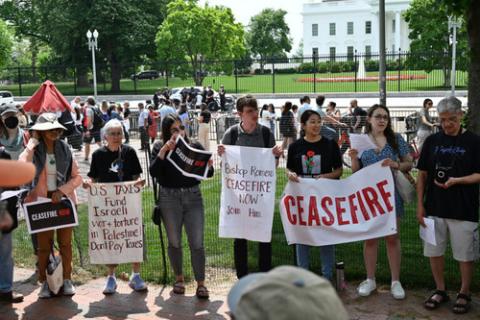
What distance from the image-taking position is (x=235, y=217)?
23.1ft

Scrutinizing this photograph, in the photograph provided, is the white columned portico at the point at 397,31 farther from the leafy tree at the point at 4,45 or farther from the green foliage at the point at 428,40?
the leafy tree at the point at 4,45

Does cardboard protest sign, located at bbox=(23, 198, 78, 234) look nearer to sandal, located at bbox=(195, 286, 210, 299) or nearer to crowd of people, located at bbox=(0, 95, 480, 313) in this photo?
crowd of people, located at bbox=(0, 95, 480, 313)

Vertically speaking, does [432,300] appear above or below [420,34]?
below

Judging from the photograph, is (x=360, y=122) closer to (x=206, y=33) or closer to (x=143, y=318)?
(x=143, y=318)

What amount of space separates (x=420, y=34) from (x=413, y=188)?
159 feet

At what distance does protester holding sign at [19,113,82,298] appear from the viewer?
22.9ft

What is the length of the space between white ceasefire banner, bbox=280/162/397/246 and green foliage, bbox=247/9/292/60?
108459 millimetres

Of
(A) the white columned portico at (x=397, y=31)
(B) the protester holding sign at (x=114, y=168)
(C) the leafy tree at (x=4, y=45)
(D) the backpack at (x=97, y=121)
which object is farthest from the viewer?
(A) the white columned portico at (x=397, y=31)

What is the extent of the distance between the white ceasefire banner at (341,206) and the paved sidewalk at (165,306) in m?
0.67

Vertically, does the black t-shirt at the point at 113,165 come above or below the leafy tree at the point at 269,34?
below

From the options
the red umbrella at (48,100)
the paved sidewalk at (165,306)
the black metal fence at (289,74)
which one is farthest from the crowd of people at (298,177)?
the black metal fence at (289,74)

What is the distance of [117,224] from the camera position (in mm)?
7246

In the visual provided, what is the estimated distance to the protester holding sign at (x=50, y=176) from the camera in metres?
6.98

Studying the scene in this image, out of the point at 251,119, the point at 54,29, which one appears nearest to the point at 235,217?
the point at 251,119
